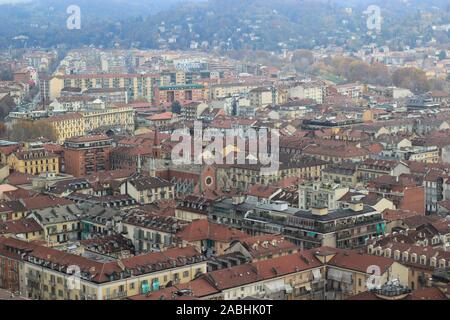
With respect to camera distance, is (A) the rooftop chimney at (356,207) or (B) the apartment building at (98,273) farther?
(A) the rooftop chimney at (356,207)

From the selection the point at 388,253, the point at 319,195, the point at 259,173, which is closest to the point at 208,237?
the point at 388,253

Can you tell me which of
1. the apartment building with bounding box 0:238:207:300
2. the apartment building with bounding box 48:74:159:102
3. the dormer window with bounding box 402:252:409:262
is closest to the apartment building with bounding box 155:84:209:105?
the apartment building with bounding box 48:74:159:102

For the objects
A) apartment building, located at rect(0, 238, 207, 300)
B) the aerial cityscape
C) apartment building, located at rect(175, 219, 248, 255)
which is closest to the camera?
apartment building, located at rect(0, 238, 207, 300)

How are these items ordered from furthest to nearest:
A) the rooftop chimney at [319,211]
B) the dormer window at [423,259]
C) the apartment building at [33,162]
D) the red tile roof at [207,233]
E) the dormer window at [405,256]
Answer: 1. the apartment building at [33,162]
2. the rooftop chimney at [319,211]
3. the red tile roof at [207,233]
4. the dormer window at [405,256]
5. the dormer window at [423,259]

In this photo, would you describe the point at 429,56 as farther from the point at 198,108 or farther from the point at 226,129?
the point at 226,129

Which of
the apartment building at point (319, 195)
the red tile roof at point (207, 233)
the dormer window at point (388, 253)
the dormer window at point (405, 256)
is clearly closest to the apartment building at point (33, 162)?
the apartment building at point (319, 195)

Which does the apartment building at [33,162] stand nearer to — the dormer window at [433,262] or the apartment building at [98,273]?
the apartment building at [98,273]
